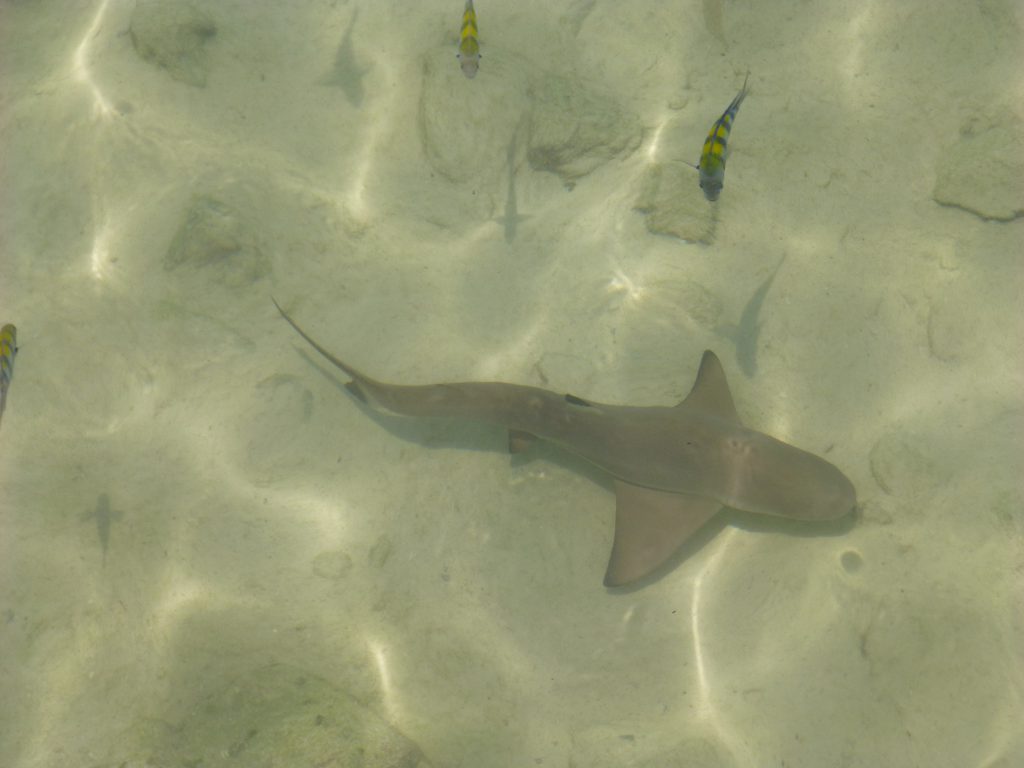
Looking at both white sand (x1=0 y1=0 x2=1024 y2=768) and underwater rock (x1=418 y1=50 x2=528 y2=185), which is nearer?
white sand (x1=0 y1=0 x2=1024 y2=768)

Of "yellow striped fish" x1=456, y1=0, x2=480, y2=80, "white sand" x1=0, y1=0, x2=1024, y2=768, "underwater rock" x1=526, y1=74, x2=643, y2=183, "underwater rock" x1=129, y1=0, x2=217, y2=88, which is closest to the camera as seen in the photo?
"white sand" x1=0, y1=0, x2=1024, y2=768

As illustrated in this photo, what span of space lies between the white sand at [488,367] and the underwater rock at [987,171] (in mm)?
24

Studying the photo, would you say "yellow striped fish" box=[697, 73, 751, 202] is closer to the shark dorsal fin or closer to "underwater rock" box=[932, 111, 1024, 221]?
the shark dorsal fin

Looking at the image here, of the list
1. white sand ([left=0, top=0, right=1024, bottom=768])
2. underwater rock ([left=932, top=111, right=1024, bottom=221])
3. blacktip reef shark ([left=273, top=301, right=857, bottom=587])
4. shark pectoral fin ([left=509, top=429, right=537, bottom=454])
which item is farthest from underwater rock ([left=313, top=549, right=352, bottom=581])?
underwater rock ([left=932, top=111, right=1024, bottom=221])

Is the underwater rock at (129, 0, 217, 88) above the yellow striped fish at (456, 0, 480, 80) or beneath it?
beneath

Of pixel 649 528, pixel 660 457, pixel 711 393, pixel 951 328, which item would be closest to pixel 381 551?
pixel 649 528

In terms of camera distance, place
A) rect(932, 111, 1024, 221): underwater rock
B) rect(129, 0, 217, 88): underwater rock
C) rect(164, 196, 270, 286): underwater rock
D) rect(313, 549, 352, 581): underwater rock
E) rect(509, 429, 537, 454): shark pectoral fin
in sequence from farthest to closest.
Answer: rect(129, 0, 217, 88): underwater rock → rect(164, 196, 270, 286): underwater rock → rect(932, 111, 1024, 221): underwater rock → rect(313, 549, 352, 581): underwater rock → rect(509, 429, 537, 454): shark pectoral fin

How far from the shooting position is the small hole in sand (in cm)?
417

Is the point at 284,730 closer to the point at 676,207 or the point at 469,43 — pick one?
the point at 676,207

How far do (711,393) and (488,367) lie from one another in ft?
5.13

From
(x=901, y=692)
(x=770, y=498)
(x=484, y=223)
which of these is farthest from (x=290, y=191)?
(x=901, y=692)

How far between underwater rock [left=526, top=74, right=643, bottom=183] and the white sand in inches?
1.4

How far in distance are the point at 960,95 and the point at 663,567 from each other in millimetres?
4348

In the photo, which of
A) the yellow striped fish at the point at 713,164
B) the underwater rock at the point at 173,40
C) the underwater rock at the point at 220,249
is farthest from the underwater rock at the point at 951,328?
the underwater rock at the point at 173,40
